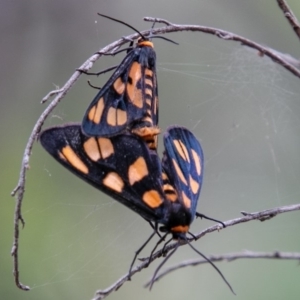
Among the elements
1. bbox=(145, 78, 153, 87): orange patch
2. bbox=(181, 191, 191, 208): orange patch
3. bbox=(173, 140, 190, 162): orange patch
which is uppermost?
bbox=(145, 78, 153, 87): orange patch

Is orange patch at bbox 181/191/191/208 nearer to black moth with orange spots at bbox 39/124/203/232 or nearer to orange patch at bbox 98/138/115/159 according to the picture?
black moth with orange spots at bbox 39/124/203/232

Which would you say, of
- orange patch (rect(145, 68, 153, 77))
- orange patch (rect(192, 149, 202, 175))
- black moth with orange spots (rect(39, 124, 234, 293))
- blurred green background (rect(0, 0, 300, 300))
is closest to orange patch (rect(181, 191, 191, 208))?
black moth with orange spots (rect(39, 124, 234, 293))

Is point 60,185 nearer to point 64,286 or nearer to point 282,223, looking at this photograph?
point 64,286

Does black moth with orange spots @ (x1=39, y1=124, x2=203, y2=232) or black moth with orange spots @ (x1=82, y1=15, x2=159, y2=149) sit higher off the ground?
black moth with orange spots @ (x1=82, y1=15, x2=159, y2=149)

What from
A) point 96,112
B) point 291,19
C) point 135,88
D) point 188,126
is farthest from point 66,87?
point 188,126

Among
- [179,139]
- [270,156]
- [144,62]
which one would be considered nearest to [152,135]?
[179,139]
